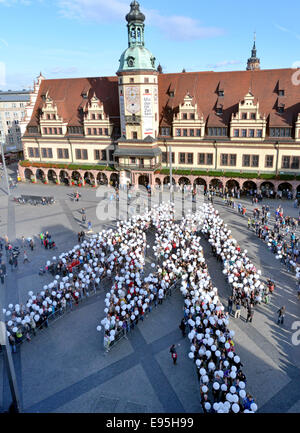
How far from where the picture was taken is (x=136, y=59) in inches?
2176

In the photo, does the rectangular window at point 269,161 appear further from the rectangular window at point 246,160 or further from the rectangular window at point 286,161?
the rectangular window at point 246,160

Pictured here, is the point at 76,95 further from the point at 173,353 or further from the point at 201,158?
the point at 173,353

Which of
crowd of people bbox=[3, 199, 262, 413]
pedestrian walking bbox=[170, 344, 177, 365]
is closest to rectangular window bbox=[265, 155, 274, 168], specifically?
crowd of people bbox=[3, 199, 262, 413]

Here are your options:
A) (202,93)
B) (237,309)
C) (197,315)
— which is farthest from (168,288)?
(202,93)

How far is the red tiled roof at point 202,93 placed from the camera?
54438 millimetres

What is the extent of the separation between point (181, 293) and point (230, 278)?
4.48m

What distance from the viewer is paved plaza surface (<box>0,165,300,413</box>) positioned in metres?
19.5

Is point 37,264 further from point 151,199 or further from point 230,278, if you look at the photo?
point 151,199

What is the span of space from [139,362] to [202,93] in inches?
1937

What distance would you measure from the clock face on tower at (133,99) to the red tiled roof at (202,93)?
5.64m

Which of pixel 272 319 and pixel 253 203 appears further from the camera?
pixel 253 203

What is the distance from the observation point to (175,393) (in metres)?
19.9

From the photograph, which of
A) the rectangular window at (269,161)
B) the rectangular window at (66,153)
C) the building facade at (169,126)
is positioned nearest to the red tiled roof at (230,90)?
the building facade at (169,126)
